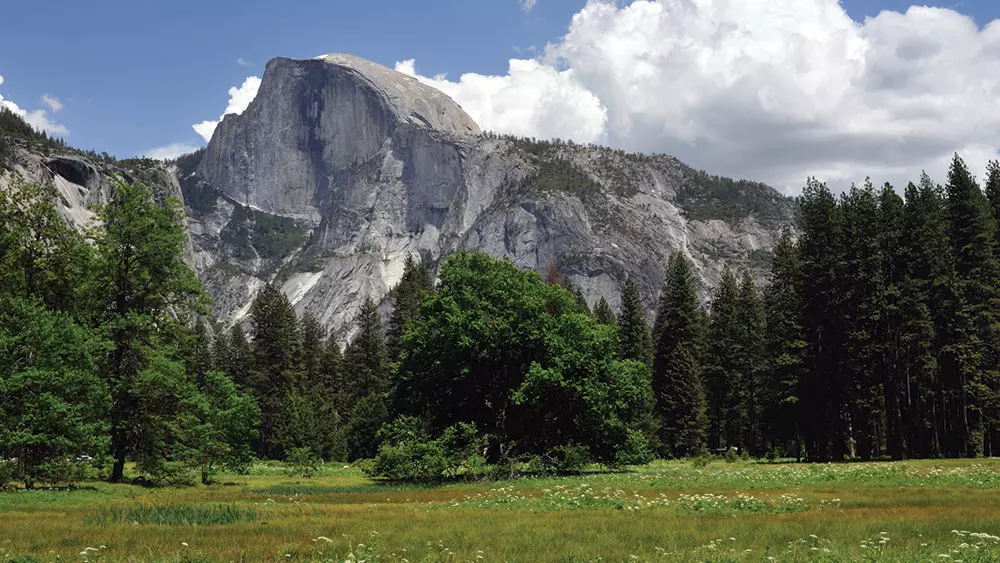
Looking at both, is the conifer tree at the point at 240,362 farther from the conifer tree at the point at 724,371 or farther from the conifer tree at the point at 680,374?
the conifer tree at the point at 724,371

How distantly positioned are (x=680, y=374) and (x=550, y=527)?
177 feet

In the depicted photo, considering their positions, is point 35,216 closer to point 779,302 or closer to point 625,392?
point 625,392

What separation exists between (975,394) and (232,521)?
139 feet

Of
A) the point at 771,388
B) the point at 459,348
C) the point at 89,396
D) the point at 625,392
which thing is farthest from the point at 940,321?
the point at 89,396

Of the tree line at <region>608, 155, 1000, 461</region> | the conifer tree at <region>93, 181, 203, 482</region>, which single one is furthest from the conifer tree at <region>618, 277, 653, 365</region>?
the conifer tree at <region>93, 181, 203, 482</region>

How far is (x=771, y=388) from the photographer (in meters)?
57.4

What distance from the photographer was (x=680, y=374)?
67.2 metres

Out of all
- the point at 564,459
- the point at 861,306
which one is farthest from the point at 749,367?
the point at 564,459

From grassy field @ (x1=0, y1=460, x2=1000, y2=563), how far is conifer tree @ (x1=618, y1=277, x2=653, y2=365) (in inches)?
1910

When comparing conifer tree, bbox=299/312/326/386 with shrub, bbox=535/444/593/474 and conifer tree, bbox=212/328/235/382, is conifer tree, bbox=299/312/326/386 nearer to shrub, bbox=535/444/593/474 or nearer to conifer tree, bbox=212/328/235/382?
conifer tree, bbox=212/328/235/382

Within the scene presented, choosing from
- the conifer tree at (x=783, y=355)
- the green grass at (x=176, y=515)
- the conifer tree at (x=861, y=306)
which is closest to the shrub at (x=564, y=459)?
the conifer tree at (x=783, y=355)

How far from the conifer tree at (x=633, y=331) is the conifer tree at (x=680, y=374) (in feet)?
7.28

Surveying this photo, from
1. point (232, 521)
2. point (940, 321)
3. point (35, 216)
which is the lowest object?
point (232, 521)

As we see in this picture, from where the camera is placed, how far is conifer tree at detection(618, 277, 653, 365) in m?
75.4
